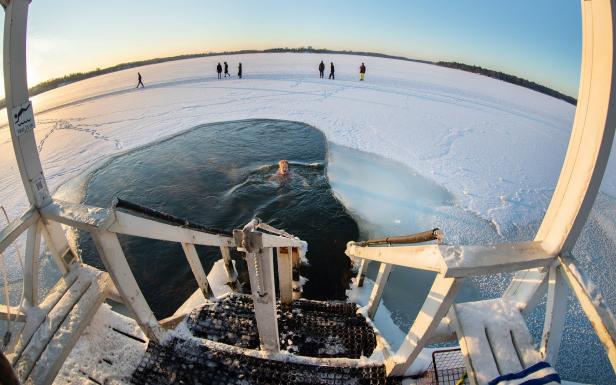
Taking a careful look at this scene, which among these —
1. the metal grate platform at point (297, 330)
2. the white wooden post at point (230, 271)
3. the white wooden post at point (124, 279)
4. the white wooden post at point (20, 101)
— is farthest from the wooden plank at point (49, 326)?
the white wooden post at point (230, 271)

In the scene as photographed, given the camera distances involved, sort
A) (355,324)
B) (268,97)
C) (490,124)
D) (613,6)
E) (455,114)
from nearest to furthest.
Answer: (613,6)
(355,324)
(490,124)
(455,114)
(268,97)

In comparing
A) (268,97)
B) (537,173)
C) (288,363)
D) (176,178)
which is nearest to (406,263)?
(288,363)

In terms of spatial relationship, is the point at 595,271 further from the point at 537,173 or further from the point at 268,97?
the point at 268,97

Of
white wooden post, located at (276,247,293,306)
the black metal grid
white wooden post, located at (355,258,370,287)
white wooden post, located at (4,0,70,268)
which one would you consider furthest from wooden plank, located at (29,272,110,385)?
white wooden post, located at (355,258,370,287)

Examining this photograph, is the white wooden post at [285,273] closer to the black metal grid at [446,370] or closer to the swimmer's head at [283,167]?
the black metal grid at [446,370]

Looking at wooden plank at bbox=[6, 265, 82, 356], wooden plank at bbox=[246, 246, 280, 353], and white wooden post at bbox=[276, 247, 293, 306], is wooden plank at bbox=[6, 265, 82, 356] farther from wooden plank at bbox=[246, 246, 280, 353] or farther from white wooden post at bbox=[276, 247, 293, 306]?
white wooden post at bbox=[276, 247, 293, 306]

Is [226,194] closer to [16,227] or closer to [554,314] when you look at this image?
[16,227]

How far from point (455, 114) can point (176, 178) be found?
1247 centimetres

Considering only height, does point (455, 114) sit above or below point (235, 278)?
above

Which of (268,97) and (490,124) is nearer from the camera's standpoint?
(490,124)

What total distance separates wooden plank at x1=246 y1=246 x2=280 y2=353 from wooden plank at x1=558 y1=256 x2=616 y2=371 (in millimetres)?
1701

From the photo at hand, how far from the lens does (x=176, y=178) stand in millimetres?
8242

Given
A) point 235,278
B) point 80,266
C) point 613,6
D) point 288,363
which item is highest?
point 613,6

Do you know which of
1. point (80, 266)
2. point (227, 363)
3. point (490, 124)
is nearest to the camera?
point (227, 363)
